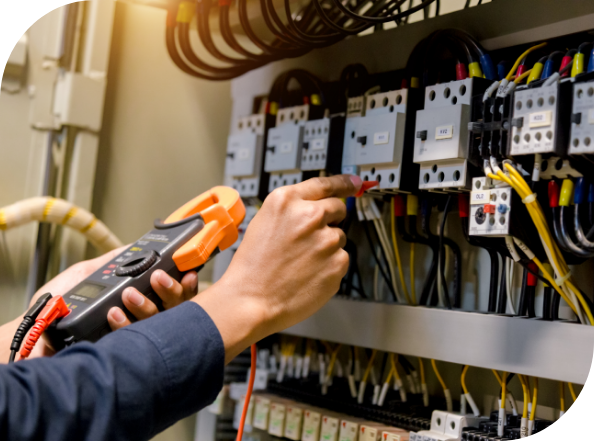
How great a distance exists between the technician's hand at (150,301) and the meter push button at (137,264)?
0.02 m

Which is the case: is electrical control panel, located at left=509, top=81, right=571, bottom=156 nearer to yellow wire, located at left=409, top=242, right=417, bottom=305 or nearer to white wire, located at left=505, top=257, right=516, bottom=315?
white wire, located at left=505, top=257, right=516, bottom=315

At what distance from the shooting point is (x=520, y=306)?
99 cm

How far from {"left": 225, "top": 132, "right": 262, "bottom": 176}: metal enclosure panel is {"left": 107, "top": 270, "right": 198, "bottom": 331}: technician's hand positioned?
0.51 meters

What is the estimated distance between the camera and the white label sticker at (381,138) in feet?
3.47

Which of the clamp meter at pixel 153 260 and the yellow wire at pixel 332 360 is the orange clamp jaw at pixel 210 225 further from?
the yellow wire at pixel 332 360

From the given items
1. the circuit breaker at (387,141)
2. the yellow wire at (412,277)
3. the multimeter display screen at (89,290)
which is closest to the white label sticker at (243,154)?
the circuit breaker at (387,141)

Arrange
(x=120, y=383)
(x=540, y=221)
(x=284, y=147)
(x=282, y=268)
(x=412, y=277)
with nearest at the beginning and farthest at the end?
(x=120, y=383) < (x=282, y=268) < (x=540, y=221) < (x=412, y=277) < (x=284, y=147)

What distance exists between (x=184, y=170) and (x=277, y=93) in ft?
1.32

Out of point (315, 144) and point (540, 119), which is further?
point (315, 144)

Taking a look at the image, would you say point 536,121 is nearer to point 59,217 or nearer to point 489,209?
point 489,209

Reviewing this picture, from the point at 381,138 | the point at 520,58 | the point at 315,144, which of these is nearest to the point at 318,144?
the point at 315,144

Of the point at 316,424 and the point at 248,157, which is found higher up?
the point at 248,157

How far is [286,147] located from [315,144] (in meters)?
0.08

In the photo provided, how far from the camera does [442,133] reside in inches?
37.9
